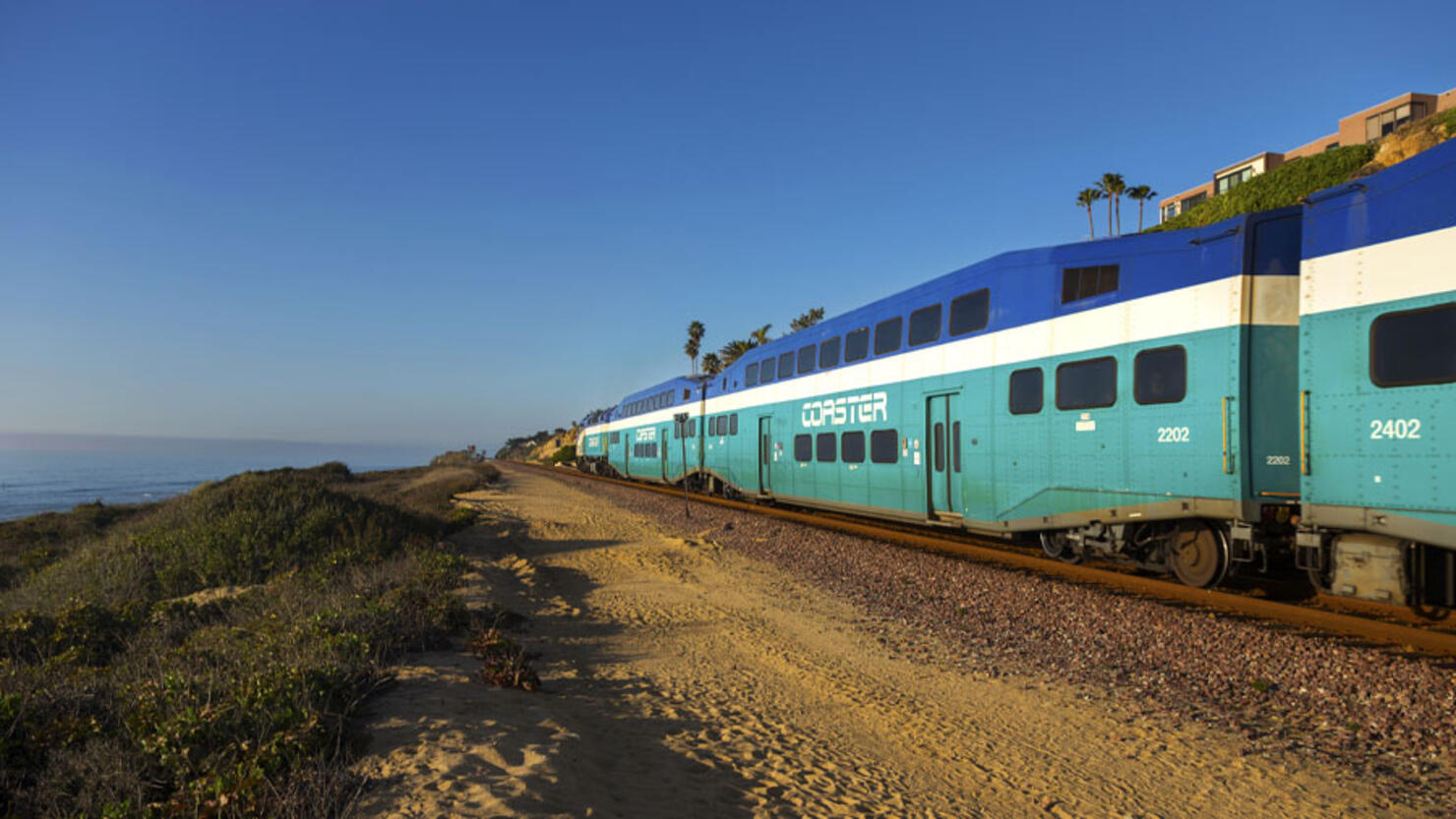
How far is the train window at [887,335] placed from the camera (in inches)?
565

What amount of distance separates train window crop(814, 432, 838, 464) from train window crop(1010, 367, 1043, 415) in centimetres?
605

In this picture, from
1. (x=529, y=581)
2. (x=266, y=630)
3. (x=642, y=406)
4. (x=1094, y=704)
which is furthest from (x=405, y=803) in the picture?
(x=642, y=406)

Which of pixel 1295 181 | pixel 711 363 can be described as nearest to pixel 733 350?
pixel 711 363

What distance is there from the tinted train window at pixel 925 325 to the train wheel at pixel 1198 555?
5.28m

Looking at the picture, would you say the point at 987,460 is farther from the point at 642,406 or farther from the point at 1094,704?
→ the point at 642,406

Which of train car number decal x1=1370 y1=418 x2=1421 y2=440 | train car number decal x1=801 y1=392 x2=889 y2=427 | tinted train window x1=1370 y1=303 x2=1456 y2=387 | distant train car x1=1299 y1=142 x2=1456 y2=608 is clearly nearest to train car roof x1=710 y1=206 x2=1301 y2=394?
distant train car x1=1299 y1=142 x2=1456 y2=608

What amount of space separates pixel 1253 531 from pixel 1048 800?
5.47 meters

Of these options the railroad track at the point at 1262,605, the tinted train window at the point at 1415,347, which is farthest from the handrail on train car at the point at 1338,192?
the railroad track at the point at 1262,605

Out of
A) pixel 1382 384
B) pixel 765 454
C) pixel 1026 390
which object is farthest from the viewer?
pixel 765 454

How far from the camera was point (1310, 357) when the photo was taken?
740 cm

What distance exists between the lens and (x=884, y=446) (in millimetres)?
14555

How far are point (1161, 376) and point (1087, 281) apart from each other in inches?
73.9

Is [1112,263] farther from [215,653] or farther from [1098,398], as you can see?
[215,653]

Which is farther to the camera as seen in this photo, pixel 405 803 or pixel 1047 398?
pixel 1047 398
